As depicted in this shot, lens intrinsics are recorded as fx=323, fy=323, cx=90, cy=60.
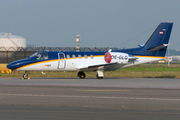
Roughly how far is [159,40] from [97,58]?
23.7 feet

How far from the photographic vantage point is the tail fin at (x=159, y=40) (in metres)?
35.7

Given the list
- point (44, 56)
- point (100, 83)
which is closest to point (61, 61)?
point (44, 56)

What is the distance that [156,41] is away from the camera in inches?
1407

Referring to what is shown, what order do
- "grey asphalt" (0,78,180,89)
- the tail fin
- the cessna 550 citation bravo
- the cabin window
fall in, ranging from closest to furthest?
1. "grey asphalt" (0,78,180,89)
2. the cessna 550 citation bravo
3. the cabin window
4. the tail fin

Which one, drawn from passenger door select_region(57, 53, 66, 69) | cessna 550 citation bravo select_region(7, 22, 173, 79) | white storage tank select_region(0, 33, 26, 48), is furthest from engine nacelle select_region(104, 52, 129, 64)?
white storage tank select_region(0, 33, 26, 48)

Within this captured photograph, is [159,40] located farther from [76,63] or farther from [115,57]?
[76,63]

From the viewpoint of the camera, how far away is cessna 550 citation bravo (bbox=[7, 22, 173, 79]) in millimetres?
32781

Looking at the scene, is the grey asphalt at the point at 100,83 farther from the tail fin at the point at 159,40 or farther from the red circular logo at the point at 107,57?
the tail fin at the point at 159,40

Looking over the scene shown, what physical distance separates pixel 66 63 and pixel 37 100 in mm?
18771

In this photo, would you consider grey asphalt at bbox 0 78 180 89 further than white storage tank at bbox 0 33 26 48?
No

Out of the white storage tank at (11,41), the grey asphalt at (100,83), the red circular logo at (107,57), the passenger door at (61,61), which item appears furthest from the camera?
the white storage tank at (11,41)

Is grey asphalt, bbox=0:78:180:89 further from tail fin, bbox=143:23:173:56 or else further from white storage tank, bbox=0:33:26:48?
white storage tank, bbox=0:33:26:48

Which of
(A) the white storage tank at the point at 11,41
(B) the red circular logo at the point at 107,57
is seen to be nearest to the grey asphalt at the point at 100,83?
(B) the red circular logo at the point at 107,57

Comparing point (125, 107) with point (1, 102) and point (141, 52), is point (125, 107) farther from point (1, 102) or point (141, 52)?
point (141, 52)
